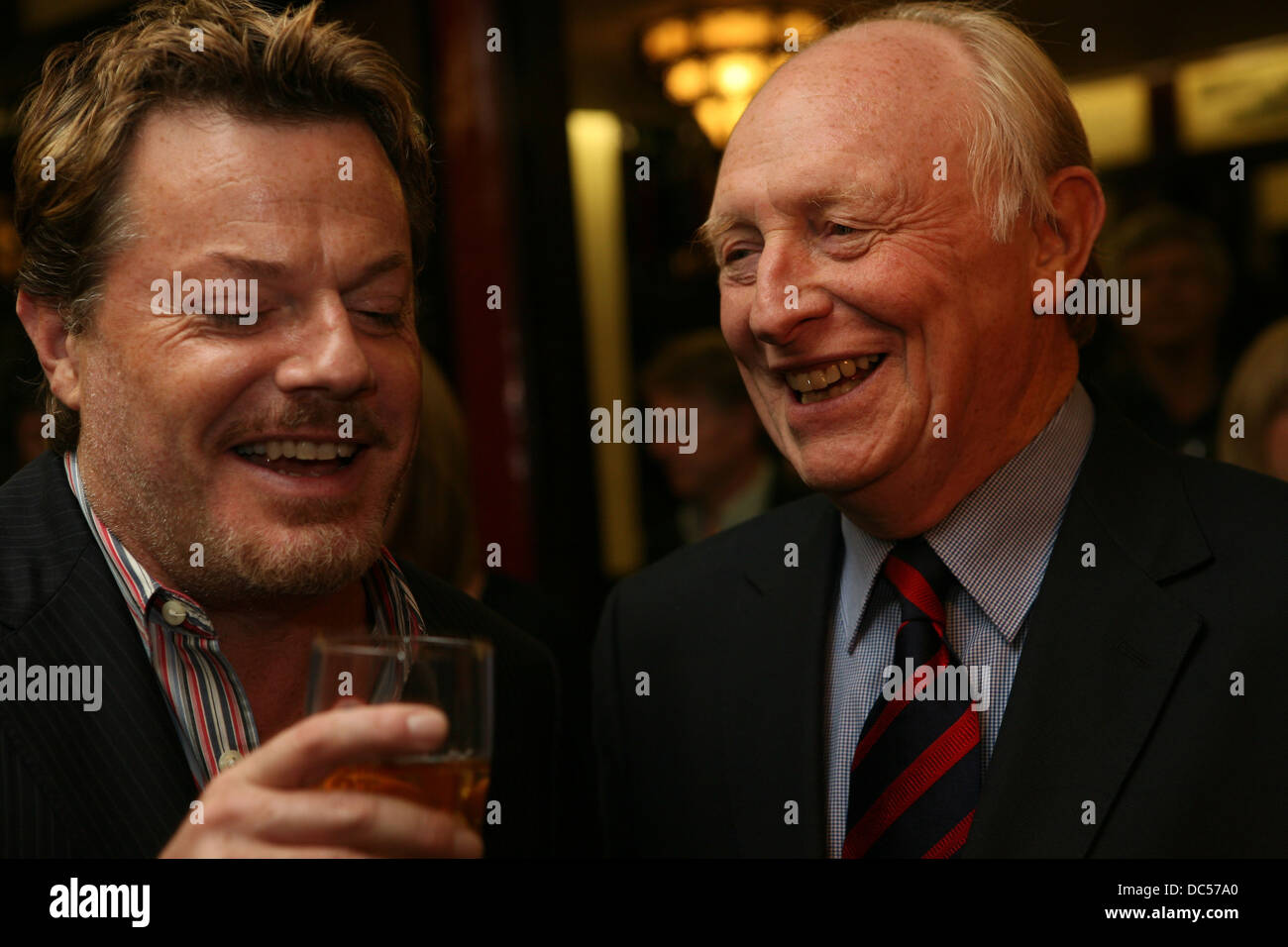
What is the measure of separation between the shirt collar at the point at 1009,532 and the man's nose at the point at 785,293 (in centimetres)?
34

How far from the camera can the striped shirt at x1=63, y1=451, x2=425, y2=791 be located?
4.96 feet

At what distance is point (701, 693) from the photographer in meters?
1.96

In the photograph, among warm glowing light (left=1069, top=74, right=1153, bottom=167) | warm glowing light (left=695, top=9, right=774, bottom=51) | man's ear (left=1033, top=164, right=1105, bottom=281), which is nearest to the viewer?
man's ear (left=1033, top=164, right=1105, bottom=281)

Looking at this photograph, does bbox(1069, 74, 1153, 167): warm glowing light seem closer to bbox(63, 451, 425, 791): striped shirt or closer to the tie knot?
the tie knot

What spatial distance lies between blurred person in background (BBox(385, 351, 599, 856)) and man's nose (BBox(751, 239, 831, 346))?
3.11 ft

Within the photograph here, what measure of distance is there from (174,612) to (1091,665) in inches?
44.7

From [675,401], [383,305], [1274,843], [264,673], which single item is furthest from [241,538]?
[675,401]

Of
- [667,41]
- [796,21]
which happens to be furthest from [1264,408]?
[667,41]

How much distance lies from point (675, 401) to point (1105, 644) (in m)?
2.35

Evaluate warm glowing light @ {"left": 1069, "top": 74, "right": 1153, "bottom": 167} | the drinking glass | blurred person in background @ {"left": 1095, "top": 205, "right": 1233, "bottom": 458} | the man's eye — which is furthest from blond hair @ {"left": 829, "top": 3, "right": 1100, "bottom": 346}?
warm glowing light @ {"left": 1069, "top": 74, "right": 1153, "bottom": 167}

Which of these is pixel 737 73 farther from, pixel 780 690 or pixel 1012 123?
pixel 780 690

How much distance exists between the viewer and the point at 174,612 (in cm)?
153
